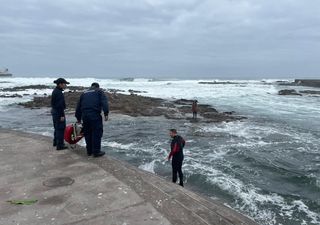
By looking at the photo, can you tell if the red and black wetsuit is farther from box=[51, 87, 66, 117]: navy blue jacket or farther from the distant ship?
the distant ship

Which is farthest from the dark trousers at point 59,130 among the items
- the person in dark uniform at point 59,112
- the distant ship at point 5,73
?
the distant ship at point 5,73

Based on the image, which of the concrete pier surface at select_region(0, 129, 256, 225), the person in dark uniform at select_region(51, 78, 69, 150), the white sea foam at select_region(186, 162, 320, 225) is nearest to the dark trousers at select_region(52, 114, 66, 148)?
the person in dark uniform at select_region(51, 78, 69, 150)

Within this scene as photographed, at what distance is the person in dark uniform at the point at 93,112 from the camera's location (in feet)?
24.3

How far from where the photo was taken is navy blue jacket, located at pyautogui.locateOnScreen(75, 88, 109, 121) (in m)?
7.41

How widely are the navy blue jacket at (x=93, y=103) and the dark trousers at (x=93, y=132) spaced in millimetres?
78

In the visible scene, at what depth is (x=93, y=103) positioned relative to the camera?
7.44 m

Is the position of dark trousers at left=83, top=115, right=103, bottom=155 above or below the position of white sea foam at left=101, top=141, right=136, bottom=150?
above

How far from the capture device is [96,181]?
603 centimetres

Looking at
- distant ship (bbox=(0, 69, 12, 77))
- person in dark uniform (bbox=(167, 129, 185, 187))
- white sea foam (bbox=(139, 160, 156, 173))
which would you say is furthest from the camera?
distant ship (bbox=(0, 69, 12, 77))

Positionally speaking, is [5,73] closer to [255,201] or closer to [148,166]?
[148,166]

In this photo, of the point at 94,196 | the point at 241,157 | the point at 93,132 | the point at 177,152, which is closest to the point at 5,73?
the point at 241,157

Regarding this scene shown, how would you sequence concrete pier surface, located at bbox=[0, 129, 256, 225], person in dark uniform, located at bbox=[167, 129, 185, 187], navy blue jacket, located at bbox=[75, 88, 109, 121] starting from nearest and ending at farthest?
concrete pier surface, located at bbox=[0, 129, 256, 225]
navy blue jacket, located at bbox=[75, 88, 109, 121]
person in dark uniform, located at bbox=[167, 129, 185, 187]

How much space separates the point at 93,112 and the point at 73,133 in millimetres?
1125

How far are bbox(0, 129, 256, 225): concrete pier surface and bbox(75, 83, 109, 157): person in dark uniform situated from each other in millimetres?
401
